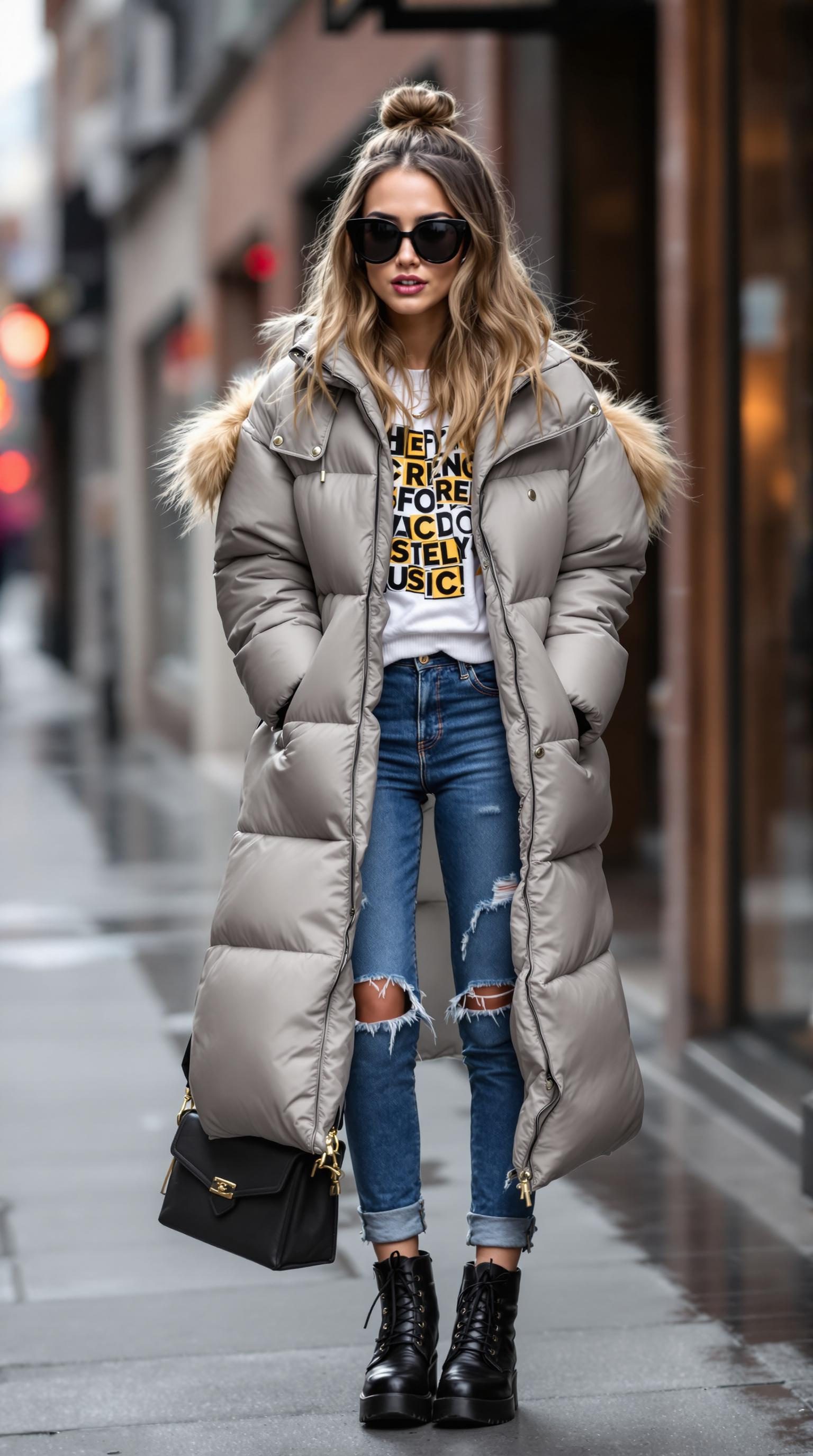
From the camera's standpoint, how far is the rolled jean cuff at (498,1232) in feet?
11.4

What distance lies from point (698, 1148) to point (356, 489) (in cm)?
246

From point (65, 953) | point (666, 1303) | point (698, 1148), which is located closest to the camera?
point (666, 1303)

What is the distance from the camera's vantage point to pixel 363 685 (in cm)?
330

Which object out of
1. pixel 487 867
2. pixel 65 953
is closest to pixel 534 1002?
pixel 487 867

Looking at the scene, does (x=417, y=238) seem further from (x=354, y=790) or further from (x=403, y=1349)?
(x=403, y=1349)

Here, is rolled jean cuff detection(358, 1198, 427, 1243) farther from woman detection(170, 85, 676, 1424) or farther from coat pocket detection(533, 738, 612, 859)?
coat pocket detection(533, 738, 612, 859)

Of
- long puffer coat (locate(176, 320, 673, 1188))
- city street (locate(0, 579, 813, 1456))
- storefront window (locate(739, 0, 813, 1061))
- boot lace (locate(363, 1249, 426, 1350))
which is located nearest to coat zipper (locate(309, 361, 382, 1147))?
long puffer coat (locate(176, 320, 673, 1188))

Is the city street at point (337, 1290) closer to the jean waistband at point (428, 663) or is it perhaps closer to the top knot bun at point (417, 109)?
the jean waistband at point (428, 663)

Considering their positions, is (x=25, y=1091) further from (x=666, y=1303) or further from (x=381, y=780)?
(x=381, y=780)

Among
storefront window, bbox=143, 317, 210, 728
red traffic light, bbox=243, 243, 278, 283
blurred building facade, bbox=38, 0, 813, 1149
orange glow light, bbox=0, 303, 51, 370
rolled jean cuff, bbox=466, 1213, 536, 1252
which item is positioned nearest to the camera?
rolled jean cuff, bbox=466, 1213, 536, 1252

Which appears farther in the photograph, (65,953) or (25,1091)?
(65,953)

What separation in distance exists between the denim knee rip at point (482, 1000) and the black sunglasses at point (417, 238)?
1.14 meters

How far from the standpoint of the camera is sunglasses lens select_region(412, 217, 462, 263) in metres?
3.32

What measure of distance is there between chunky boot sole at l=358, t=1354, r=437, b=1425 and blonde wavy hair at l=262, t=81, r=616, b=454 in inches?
59.2
